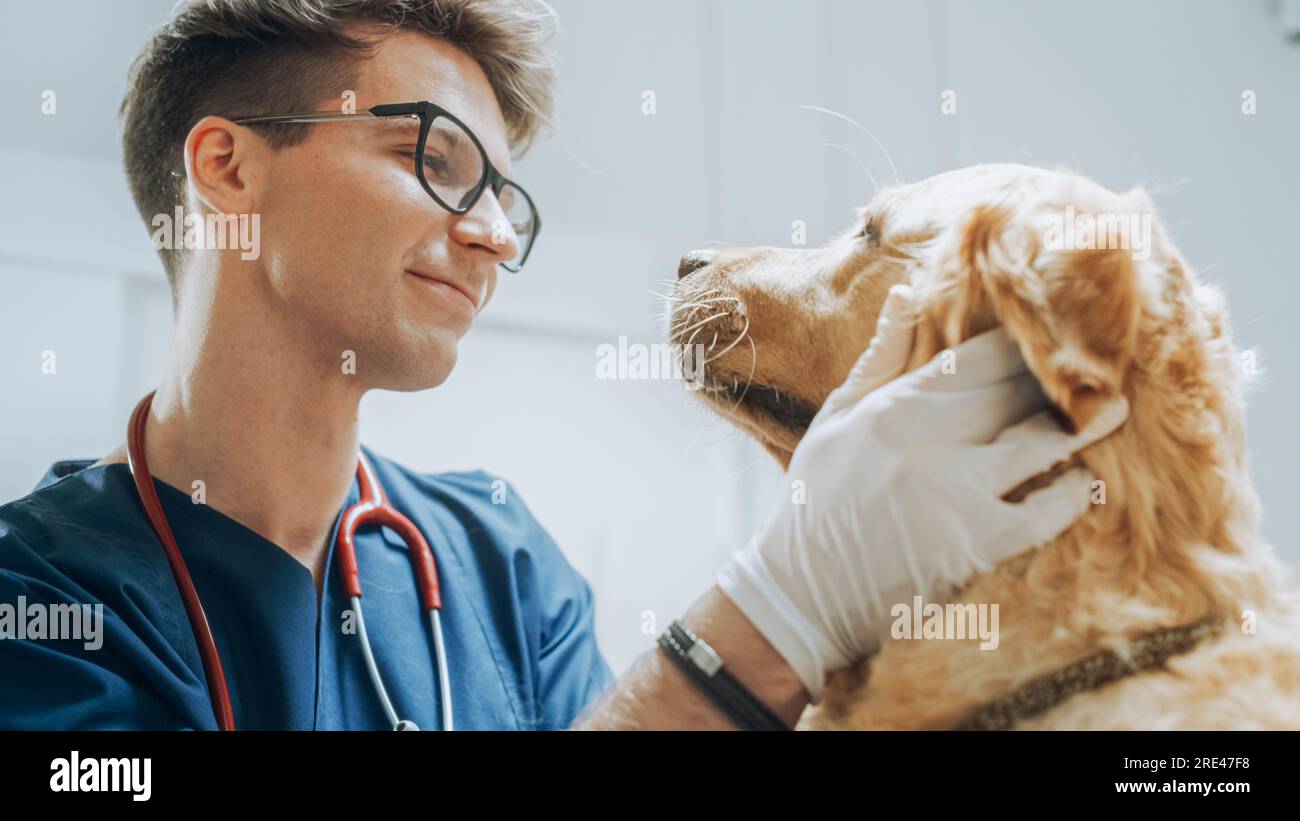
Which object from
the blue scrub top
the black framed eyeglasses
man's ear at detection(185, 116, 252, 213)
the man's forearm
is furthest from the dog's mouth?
man's ear at detection(185, 116, 252, 213)

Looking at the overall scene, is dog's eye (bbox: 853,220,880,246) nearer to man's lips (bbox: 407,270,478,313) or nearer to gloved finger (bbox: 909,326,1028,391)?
gloved finger (bbox: 909,326,1028,391)

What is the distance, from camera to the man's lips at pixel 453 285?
98cm

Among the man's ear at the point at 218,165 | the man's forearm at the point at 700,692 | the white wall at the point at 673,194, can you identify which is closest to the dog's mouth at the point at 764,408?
Result: the white wall at the point at 673,194

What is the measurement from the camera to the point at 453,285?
3.30ft

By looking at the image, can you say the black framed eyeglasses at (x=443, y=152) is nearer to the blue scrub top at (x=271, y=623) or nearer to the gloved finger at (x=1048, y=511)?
A: the blue scrub top at (x=271, y=623)

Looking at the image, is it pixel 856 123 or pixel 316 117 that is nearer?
pixel 316 117

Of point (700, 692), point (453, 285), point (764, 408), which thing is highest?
point (453, 285)

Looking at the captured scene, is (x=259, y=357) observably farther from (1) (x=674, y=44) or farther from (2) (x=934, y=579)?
(1) (x=674, y=44)

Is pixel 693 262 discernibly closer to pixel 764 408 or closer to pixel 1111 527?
pixel 764 408

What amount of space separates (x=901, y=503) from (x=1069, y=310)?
0.62ft

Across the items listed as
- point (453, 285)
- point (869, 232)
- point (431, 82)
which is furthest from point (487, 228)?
point (869, 232)

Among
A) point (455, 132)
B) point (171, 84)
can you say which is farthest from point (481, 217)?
point (171, 84)

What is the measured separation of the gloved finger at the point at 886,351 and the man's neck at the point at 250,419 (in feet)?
1.80

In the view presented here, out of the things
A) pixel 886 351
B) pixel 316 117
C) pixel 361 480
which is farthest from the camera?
pixel 361 480
